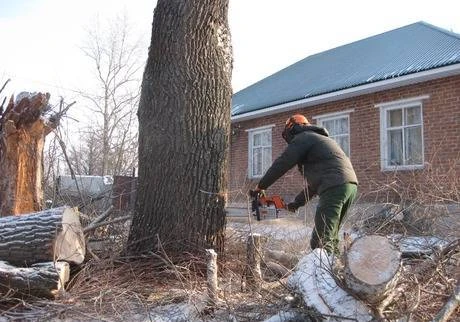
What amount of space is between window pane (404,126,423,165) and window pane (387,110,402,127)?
15.4 inches

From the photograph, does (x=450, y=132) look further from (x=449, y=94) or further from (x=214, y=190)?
(x=214, y=190)

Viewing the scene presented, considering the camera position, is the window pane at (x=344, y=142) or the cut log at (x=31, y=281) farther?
the window pane at (x=344, y=142)

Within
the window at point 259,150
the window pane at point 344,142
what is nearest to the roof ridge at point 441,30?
the window pane at point 344,142

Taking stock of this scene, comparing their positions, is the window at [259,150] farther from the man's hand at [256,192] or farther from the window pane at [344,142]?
the man's hand at [256,192]

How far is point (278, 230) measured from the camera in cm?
683

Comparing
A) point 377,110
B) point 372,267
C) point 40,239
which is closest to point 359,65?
point 377,110

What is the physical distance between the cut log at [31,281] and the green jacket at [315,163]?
215cm

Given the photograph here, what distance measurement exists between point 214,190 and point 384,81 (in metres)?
7.88

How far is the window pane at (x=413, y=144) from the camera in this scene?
12.0m

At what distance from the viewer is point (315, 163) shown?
18.2 feet

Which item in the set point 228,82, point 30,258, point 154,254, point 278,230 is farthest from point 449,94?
point 30,258

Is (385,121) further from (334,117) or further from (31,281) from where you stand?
(31,281)

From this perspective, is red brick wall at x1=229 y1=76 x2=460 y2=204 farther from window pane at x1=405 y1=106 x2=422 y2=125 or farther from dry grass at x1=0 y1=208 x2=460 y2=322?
dry grass at x1=0 y1=208 x2=460 y2=322

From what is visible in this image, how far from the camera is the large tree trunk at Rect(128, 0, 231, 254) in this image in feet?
17.2
